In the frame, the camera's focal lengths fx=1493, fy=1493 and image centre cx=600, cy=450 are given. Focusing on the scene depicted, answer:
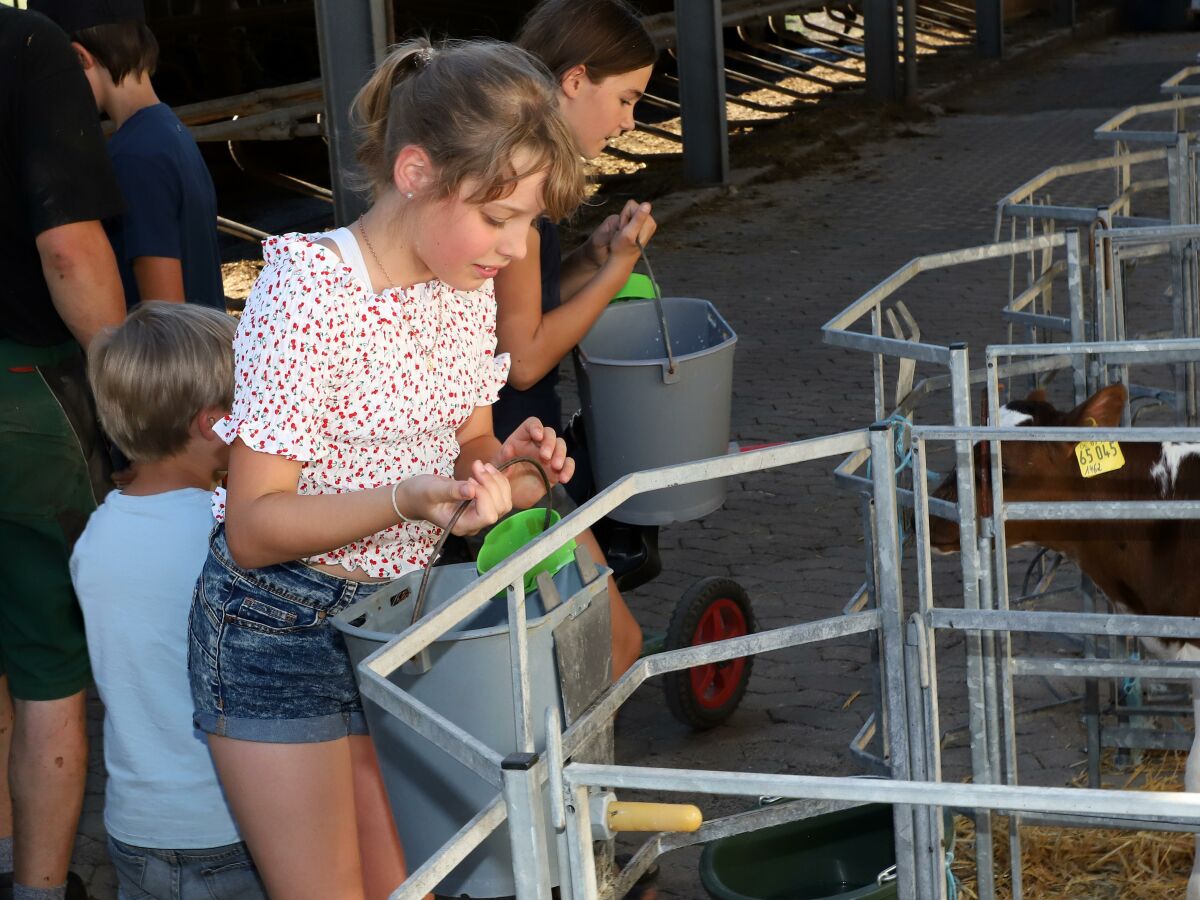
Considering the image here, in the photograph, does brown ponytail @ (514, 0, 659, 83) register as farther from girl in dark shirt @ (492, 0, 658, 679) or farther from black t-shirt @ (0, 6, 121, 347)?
black t-shirt @ (0, 6, 121, 347)

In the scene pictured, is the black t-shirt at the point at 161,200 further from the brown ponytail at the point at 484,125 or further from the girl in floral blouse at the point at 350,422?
the brown ponytail at the point at 484,125

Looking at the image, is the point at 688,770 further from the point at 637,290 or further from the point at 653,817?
the point at 637,290

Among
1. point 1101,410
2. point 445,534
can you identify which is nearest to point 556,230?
point 1101,410

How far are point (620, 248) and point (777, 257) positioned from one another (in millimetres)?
6980

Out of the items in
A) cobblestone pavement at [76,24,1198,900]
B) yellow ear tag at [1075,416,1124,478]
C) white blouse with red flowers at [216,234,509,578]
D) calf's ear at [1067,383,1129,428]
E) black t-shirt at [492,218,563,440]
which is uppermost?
white blouse with red flowers at [216,234,509,578]

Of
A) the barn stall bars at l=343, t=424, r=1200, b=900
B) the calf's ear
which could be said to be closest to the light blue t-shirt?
the barn stall bars at l=343, t=424, r=1200, b=900

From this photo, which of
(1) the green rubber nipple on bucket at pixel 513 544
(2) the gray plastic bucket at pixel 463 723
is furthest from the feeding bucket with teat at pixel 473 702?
(1) the green rubber nipple on bucket at pixel 513 544

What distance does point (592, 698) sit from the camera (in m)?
1.81

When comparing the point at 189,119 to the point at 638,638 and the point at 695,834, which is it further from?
the point at 695,834

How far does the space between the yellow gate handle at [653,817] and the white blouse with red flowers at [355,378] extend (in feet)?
2.32

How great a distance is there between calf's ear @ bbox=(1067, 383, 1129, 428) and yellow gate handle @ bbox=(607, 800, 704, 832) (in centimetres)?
184

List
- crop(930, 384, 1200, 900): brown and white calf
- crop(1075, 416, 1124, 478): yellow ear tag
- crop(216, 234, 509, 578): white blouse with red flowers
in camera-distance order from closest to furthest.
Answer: crop(216, 234, 509, 578): white blouse with red flowers
crop(1075, 416, 1124, 478): yellow ear tag
crop(930, 384, 1200, 900): brown and white calf

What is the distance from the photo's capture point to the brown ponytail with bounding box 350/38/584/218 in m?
1.98

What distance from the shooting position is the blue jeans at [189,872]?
7.82 ft
